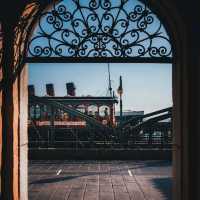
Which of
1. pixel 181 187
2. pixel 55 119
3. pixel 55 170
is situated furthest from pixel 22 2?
pixel 55 119

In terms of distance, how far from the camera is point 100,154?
570 inches

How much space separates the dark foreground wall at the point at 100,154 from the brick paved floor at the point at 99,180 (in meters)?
0.78

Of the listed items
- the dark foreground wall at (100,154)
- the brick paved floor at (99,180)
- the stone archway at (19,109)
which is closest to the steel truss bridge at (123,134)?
the dark foreground wall at (100,154)

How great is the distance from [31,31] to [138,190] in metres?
5.03

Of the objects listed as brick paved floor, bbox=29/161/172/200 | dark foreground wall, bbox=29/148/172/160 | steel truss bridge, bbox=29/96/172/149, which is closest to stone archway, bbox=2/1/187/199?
brick paved floor, bbox=29/161/172/200

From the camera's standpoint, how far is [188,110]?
15.3 feet

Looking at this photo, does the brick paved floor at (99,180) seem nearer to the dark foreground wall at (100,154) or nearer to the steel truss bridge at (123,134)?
the dark foreground wall at (100,154)

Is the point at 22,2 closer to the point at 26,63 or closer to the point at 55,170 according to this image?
the point at 26,63

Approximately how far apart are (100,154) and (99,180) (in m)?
4.58

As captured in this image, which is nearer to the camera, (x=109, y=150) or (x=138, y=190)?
(x=138, y=190)

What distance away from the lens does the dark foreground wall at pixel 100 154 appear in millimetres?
14367

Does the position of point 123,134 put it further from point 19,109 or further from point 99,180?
point 19,109

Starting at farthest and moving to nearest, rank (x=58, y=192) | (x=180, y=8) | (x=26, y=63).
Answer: (x=58, y=192)
(x=26, y=63)
(x=180, y=8)

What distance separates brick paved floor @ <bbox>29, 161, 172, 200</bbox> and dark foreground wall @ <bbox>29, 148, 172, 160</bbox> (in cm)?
78
